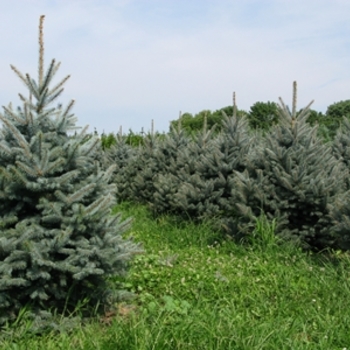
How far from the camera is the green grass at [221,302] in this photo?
3.75m

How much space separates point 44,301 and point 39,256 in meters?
0.53

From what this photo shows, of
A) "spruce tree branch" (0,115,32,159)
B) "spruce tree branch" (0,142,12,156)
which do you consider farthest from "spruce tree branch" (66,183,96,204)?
"spruce tree branch" (0,142,12,156)

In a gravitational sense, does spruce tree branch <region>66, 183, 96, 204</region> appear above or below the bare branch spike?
below

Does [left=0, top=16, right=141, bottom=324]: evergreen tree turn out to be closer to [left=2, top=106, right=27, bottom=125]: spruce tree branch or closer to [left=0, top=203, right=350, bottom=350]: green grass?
[left=2, top=106, right=27, bottom=125]: spruce tree branch

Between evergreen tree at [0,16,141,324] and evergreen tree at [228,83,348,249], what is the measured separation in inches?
122

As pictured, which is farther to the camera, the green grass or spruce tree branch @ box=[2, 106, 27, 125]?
spruce tree branch @ box=[2, 106, 27, 125]

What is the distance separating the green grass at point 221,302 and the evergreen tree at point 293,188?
1.04 feet

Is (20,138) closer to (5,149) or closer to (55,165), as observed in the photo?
(5,149)

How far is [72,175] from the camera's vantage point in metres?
4.33

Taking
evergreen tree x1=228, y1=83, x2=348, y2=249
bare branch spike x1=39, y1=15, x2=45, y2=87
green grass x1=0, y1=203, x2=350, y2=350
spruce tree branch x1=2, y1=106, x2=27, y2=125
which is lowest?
green grass x1=0, y1=203, x2=350, y2=350

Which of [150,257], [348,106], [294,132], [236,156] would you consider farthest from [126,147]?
[348,106]

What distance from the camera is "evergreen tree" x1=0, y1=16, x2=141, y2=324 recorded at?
420 cm

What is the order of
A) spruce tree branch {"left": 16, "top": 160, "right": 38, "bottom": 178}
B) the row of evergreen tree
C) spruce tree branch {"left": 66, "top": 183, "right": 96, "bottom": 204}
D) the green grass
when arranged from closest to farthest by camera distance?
the green grass, spruce tree branch {"left": 16, "top": 160, "right": 38, "bottom": 178}, spruce tree branch {"left": 66, "top": 183, "right": 96, "bottom": 204}, the row of evergreen tree

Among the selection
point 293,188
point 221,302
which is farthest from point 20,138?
point 293,188
